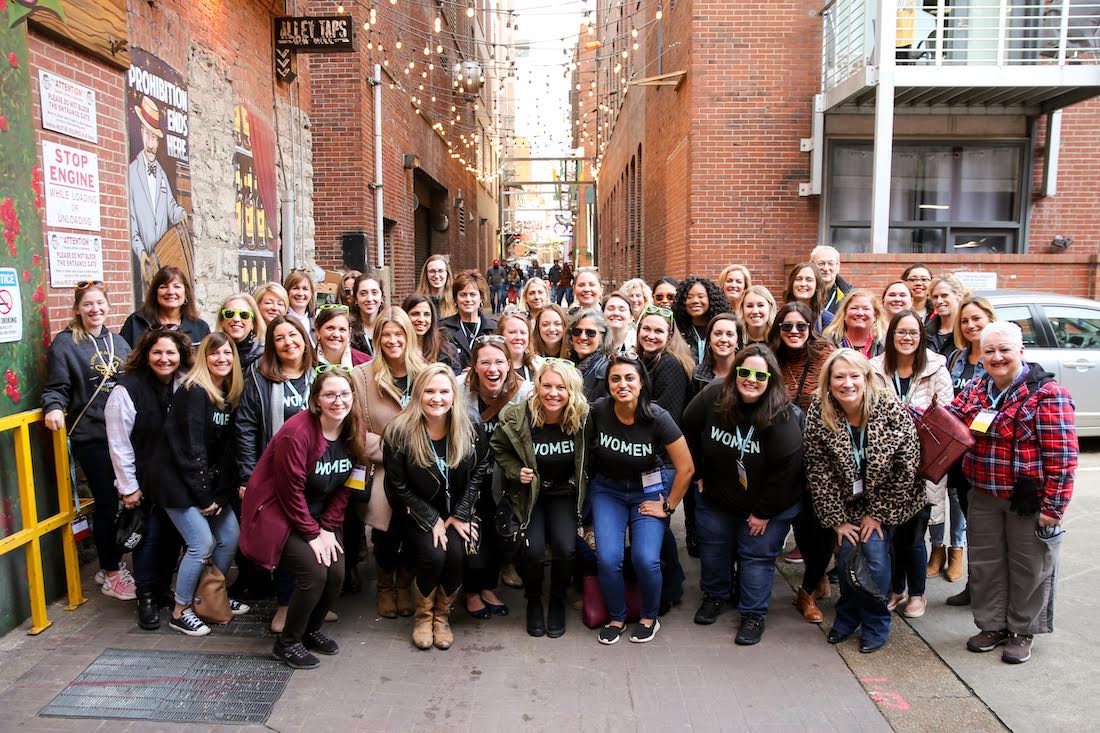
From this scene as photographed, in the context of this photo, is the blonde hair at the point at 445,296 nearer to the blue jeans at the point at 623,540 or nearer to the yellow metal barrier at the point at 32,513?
the blue jeans at the point at 623,540

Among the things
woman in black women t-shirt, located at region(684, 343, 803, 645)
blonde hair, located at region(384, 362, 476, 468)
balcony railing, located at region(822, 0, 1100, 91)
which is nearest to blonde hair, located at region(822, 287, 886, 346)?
woman in black women t-shirt, located at region(684, 343, 803, 645)

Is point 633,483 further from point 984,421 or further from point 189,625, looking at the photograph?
point 189,625

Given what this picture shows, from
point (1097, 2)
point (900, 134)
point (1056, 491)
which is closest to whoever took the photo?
point (1056, 491)

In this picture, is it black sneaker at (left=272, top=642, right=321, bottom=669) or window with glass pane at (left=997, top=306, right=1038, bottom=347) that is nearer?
black sneaker at (left=272, top=642, right=321, bottom=669)

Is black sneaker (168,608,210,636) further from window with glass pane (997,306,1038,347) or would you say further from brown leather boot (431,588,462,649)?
window with glass pane (997,306,1038,347)

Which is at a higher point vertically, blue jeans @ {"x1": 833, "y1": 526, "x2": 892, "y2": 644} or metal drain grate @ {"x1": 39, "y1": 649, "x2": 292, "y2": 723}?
blue jeans @ {"x1": 833, "y1": 526, "x2": 892, "y2": 644}

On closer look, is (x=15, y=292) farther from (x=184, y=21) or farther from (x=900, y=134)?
(x=900, y=134)

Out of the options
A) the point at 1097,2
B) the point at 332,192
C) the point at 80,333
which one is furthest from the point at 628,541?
the point at 1097,2

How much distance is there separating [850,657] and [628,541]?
1341 mm

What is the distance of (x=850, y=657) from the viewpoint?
4234 millimetres

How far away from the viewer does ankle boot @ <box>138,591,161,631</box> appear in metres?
4.47

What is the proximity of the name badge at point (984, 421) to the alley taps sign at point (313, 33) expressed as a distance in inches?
309

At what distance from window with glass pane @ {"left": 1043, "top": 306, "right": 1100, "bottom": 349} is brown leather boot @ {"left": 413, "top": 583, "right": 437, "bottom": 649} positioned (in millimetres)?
6755

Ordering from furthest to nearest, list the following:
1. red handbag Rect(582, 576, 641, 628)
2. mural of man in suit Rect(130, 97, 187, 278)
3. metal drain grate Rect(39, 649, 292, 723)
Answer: mural of man in suit Rect(130, 97, 187, 278), red handbag Rect(582, 576, 641, 628), metal drain grate Rect(39, 649, 292, 723)
